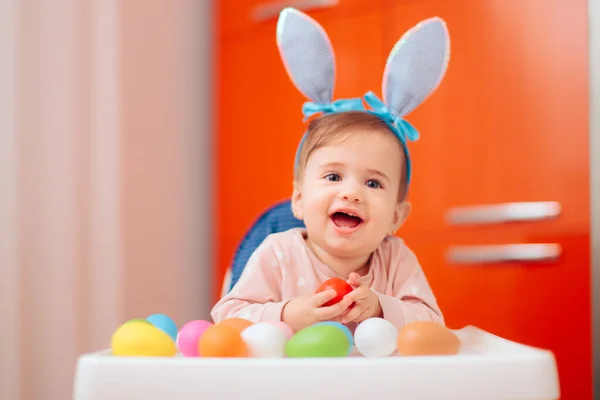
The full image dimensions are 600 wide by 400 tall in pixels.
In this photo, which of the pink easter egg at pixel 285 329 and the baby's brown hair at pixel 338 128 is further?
the baby's brown hair at pixel 338 128

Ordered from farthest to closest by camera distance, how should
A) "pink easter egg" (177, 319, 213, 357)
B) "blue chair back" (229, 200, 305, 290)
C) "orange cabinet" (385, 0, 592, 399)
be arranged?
"orange cabinet" (385, 0, 592, 399) < "blue chair back" (229, 200, 305, 290) < "pink easter egg" (177, 319, 213, 357)

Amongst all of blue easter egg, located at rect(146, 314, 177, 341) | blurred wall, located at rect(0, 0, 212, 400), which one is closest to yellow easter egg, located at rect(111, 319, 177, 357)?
blue easter egg, located at rect(146, 314, 177, 341)

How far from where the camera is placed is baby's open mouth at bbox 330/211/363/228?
81 centimetres

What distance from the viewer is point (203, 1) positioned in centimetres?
196

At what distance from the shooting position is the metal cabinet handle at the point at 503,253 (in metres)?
1.30

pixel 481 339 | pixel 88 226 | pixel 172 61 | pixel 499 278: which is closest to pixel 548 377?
pixel 481 339

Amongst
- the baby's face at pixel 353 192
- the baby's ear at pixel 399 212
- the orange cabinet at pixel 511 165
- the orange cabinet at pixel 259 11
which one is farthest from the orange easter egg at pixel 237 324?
the orange cabinet at pixel 259 11

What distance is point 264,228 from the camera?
3.60 feet

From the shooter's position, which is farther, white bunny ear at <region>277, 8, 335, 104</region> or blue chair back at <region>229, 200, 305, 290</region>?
blue chair back at <region>229, 200, 305, 290</region>

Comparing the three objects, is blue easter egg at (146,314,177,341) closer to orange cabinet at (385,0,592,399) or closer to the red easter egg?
the red easter egg

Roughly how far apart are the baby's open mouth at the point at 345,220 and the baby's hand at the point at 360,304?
8 centimetres

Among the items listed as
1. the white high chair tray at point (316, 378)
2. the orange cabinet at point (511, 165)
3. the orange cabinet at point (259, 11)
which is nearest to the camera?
the white high chair tray at point (316, 378)

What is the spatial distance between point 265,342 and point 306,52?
1.28ft

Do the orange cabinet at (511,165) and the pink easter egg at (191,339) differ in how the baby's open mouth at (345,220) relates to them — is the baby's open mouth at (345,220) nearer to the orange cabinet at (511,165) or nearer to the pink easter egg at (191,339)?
the pink easter egg at (191,339)
